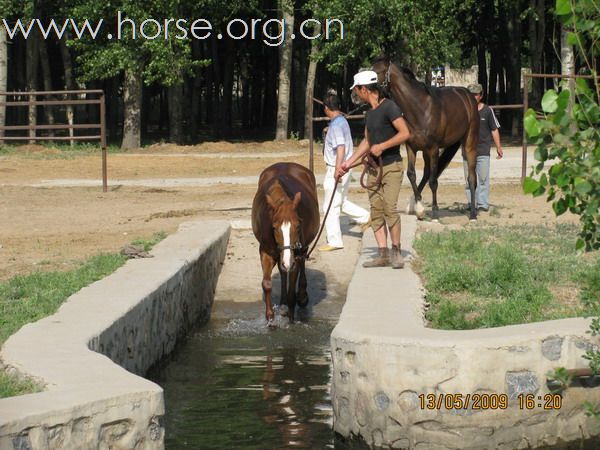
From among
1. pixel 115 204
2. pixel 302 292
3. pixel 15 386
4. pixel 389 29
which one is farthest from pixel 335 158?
pixel 389 29

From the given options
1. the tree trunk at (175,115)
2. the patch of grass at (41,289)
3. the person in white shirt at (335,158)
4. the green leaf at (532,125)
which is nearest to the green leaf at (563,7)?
the green leaf at (532,125)

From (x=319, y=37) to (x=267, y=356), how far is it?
27.2 metres

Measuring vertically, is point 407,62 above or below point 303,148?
above

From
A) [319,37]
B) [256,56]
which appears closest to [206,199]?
[319,37]

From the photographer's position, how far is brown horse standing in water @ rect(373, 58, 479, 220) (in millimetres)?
16125

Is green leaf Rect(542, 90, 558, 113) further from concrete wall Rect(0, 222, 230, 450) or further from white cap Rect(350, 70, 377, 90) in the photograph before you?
white cap Rect(350, 70, 377, 90)

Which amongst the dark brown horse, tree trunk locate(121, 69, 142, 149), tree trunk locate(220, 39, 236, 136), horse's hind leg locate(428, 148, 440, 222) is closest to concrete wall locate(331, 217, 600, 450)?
the dark brown horse

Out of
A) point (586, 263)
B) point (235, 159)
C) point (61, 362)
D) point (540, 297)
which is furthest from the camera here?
point (235, 159)

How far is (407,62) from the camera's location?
3788 centimetres

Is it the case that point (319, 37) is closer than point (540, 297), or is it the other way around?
point (540, 297)

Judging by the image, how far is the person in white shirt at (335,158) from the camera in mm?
14297

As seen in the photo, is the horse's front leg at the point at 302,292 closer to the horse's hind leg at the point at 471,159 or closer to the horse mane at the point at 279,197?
the horse mane at the point at 279,197

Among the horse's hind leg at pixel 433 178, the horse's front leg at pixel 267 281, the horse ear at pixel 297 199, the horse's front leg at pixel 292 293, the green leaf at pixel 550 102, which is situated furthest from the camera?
the horse's hind leg at pixel 433 178

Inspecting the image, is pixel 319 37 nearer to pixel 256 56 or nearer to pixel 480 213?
pixel 256 56
